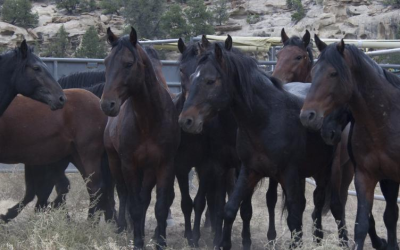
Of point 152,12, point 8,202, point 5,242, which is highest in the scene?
point 5,242

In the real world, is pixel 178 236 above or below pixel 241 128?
below

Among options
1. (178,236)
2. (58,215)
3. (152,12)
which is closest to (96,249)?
(58,215)

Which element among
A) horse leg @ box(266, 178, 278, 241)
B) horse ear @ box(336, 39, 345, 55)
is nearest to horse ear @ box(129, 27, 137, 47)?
horse ear @ box(336, 39, 345, 55)

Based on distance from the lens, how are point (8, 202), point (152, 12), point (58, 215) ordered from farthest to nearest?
1. point (152, 12)
2. point (8, 202)
3. point (58, 215)

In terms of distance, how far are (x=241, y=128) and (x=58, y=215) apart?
1.89 meters

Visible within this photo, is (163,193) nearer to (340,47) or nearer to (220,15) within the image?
(340,47)

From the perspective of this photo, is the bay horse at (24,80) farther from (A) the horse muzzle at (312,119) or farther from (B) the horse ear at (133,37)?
(A) the horse muzzle at (312,119)

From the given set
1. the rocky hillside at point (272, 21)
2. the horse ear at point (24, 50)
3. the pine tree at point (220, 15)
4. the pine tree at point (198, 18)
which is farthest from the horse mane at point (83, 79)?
the pine tree at point (220, 15)

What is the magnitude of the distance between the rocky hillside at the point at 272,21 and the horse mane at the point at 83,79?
29.8 meters

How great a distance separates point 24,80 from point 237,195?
7.92 ft

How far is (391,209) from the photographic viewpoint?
557 centimetres

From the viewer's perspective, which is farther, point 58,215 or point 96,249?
point 58,215

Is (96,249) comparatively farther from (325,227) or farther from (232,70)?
(325,227)

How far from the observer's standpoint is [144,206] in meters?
6.03
